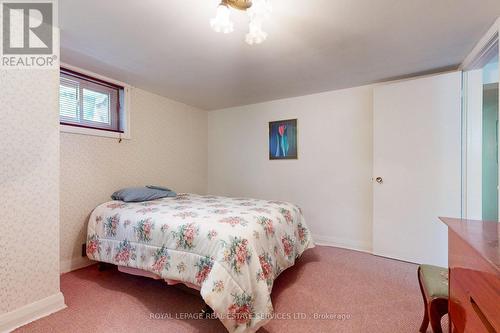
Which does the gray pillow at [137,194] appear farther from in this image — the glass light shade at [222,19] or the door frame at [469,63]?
the door frame at [469,63]

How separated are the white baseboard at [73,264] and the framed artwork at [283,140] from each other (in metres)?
2.68

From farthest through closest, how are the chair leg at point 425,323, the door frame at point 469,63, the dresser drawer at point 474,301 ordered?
the door frame at point 469,63 < the chair leg at point 425,323 < the dresser drawer at point 474,301

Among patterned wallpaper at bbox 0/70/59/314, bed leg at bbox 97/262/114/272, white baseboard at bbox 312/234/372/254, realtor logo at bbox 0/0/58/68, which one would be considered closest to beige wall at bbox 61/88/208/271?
bed leg at bbox 97/262/114/272

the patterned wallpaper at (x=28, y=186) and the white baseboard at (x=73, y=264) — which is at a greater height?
the patterned wallpaper at (x=28, y=186)

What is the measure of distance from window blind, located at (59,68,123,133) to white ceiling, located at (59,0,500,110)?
0.62 ft

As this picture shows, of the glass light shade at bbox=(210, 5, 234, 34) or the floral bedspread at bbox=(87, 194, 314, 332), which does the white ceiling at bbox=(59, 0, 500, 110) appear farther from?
the floral bedspread at bbox=(87, 194, 314, 332)

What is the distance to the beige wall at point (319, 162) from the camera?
303cm

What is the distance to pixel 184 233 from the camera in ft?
5.57

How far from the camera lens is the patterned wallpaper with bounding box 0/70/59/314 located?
1521mm

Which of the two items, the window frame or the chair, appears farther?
the window frame

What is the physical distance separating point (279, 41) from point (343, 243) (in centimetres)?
261

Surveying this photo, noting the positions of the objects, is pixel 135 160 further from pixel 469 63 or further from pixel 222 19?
pixel 469 63

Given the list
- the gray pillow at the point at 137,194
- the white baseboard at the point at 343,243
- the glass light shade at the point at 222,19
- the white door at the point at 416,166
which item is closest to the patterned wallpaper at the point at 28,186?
the gray pillow at the point at 137,194

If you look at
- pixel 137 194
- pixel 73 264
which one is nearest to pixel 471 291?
pixel 137 194
